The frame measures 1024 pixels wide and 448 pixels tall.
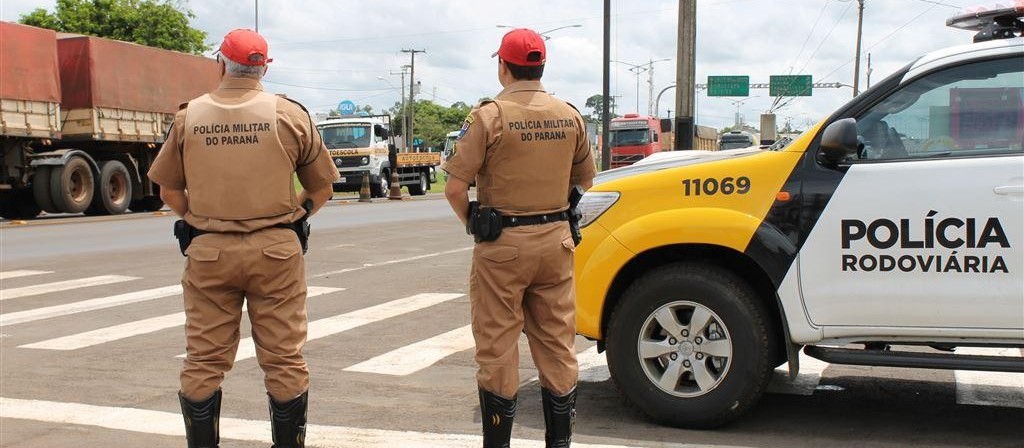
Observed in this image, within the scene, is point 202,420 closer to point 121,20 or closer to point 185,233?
point 185,233

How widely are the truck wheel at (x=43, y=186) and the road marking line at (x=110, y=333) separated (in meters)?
14.0

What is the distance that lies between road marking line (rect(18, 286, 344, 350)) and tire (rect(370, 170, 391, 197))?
A: 26408mm

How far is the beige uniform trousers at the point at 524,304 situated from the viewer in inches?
175

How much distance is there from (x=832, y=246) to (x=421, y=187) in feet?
121

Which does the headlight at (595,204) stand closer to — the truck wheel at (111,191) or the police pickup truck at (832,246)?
the police pickup truck at (832,246)

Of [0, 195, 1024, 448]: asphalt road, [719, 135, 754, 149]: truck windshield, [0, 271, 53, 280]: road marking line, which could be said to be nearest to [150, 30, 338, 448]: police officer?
[0, 195, 1024, 448]: asphalt road

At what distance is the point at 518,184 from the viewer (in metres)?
4.46

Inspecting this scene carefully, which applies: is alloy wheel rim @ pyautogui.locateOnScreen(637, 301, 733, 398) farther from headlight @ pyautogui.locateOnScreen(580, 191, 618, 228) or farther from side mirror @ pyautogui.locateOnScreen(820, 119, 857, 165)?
side mirror @ pyautogui.locateOnScreen(820, 119, 857, 165)

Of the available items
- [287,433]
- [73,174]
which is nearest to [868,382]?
[287,433]

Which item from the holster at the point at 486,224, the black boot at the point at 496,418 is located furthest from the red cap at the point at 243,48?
the black boot at the point at 496,418

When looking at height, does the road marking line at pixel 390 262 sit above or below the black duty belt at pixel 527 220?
below

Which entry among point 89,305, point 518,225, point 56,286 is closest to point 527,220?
point 518,225

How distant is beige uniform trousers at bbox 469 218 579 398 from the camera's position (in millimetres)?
4441

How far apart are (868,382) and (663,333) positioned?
68.6 inches
